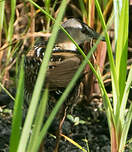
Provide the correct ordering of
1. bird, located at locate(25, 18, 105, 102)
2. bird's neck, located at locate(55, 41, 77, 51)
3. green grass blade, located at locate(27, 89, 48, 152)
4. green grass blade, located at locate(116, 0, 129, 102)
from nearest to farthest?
1. green grass blade, located at locate(27, 89, 48, 152)
2. green grass blade, located at locate(116, 0, 129, 102)
3. bird, located at locate(25, 18, 105, 102)
4. bird's neck, located at locate(55, 41, 77, 51)

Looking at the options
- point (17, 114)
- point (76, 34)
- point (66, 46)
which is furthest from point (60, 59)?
point (17, 114)

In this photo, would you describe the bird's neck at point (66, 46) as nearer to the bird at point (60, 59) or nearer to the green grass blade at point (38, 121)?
the bird at point (60, 59)

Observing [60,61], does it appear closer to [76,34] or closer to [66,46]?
[66,46]

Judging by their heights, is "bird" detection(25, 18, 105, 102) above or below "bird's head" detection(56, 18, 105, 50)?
below

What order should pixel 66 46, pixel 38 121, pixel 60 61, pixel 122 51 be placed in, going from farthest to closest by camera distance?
pixel 66 46
pixel 60 61
pixel 122 51
pixel 38 121

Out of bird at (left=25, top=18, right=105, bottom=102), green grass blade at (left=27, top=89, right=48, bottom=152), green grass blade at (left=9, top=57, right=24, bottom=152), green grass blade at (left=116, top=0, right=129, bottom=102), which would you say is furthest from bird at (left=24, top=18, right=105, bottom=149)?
green grass blade at (left=27, top=89, right=48, bottom=152)

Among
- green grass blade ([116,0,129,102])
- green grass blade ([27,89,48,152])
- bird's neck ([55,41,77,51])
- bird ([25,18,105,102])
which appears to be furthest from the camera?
bird's neck ([55,41,77,51])

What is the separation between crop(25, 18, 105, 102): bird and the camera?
87.0 inches

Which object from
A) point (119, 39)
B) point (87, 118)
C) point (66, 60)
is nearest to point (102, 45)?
point (87, 118)

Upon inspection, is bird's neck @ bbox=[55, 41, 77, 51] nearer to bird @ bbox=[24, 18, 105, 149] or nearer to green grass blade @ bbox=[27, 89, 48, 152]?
bird @ bbox=[24, 18, 105, 149]

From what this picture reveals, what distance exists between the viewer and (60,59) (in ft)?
7.84

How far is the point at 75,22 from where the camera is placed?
111 inches

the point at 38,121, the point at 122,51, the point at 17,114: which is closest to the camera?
the point at 38,121

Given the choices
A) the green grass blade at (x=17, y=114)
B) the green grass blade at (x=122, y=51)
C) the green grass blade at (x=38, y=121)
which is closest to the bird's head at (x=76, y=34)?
the green grass blade at (x=122, y=51)
